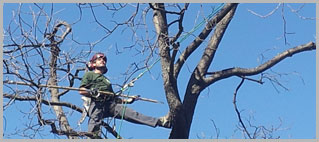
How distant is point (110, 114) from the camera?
25.5 ft

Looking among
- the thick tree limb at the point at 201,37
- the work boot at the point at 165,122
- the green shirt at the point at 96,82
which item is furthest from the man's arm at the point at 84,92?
the thick tree limb at the point at 201,37

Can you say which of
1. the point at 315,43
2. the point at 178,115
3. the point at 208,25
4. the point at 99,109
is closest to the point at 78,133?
the point at 99,109

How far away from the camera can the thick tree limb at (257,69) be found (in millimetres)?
7770

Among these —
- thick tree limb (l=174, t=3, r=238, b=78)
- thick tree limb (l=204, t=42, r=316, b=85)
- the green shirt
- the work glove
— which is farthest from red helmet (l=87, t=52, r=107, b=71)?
thick tree limb (l=204, t=42, r=316, b=85)

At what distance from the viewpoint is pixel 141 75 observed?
24.6 feet

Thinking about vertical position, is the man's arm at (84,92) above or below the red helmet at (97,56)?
below

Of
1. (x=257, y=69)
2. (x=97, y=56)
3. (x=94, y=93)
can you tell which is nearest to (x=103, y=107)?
(x=94, y=93)

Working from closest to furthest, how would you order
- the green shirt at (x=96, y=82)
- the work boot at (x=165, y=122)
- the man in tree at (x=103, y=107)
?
the work boot at (x=165, y=122), the man in tree at (x=103, y=107), the green shirt at (x=96, y=82)

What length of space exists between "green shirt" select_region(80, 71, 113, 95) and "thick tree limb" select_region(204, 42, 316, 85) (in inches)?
40.8

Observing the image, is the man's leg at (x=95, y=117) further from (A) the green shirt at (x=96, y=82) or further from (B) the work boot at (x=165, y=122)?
(B) the work boot at (x=165, y=122)

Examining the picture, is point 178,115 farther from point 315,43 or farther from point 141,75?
point 315,43

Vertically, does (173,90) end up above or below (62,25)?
below

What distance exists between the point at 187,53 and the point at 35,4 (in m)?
1.62

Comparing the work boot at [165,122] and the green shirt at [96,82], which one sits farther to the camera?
the green shirt at [96,82]
